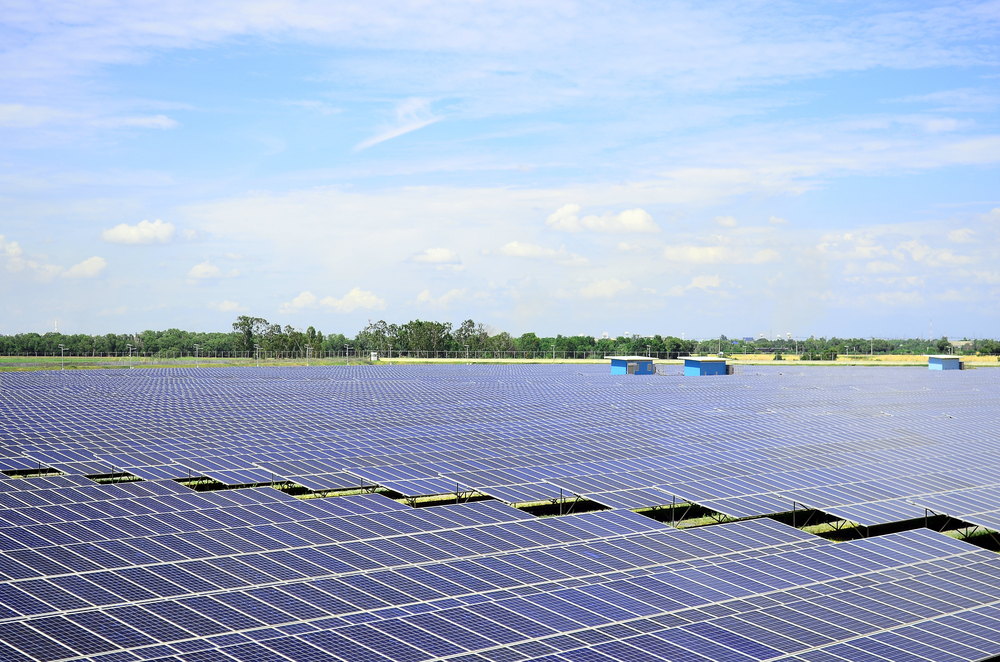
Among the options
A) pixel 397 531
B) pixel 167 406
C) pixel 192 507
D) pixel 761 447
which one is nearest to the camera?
pixel 397 531

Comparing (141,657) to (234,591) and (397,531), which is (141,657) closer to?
(234,591)

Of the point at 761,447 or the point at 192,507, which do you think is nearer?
the point at 192,507

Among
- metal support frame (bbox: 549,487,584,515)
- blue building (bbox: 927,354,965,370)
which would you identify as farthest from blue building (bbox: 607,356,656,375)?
metal support frame (bbox: 549,487,584,515)

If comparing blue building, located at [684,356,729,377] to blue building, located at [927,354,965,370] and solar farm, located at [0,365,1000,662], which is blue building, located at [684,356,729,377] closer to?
blue building, located at [927,354,965,370]

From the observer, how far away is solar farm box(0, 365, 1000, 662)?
48.1ft

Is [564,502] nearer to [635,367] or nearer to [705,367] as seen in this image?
[635,367]

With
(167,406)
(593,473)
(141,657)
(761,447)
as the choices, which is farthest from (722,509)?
(167,406)

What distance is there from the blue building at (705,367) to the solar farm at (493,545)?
7164cm

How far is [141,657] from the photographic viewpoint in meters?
13.1

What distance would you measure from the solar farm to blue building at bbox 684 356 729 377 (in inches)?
2820

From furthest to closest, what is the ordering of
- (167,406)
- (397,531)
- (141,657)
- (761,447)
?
(167,406)
(761,447)
(397,531)
(141,657)

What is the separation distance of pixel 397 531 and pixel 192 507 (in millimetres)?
6375

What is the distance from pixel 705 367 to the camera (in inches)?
4560

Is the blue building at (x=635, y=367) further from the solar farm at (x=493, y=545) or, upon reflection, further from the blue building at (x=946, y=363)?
the solar farm at (x=493, y=545)
